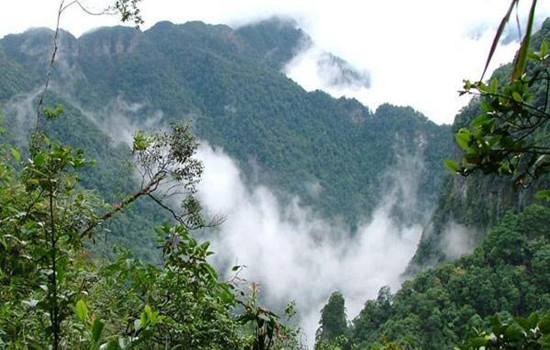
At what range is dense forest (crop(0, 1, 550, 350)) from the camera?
4.69ft

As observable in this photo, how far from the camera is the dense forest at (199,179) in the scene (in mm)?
1430

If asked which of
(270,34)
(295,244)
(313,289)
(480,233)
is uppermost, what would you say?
(270,34)

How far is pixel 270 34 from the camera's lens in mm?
135375

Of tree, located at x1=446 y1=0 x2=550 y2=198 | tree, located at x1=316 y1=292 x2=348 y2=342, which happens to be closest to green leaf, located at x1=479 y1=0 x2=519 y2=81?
tree, located at x1=446 y1=0 x2=550 y2=198

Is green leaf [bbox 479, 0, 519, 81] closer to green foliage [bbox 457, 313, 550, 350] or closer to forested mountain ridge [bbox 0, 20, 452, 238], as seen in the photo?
green foliage [bbox 457, 313, 550, 350]

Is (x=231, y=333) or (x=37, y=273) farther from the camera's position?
(x=231, y=333)

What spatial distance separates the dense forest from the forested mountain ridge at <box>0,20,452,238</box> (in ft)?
1.07

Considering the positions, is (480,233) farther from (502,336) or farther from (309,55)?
(309,55)

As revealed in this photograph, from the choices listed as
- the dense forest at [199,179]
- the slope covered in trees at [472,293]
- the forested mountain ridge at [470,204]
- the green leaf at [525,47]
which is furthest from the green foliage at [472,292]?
the green leaf at [525,47]

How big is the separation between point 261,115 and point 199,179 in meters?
92.7

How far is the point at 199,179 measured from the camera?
5984mm

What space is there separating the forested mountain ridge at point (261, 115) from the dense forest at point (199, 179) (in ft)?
→ 1.07

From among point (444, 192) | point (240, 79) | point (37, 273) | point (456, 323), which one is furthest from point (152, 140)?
point (240, 79)

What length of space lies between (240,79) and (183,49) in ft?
36.6
